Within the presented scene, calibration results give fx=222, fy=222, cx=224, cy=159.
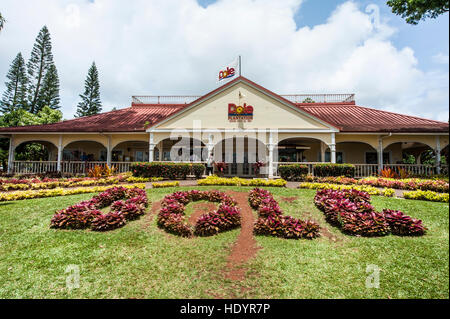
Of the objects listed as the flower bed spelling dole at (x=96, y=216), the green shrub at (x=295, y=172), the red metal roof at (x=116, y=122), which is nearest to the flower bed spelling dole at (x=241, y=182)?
the green shrub at (x=295, y=172)

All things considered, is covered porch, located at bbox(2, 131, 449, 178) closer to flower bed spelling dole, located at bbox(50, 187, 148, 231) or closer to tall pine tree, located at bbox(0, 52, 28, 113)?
flower bed spelling dole, located at bbox(50, 187, 148, 231)

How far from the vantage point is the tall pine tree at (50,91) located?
36.8 meters

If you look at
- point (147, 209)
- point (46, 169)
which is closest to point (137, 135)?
point (46, 169)

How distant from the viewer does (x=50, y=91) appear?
3747 cm

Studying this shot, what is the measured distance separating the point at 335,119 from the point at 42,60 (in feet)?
150

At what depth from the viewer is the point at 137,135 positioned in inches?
658

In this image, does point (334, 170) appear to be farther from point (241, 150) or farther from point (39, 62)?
point (39, 62)

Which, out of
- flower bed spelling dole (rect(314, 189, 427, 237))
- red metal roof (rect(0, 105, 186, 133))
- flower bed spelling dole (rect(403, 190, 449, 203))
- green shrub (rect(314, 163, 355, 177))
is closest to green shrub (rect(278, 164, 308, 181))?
green shrub (rect(314, 163, 355, 177))

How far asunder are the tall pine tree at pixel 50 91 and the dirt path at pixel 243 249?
43888 millimetres

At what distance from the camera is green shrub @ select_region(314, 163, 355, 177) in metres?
12.4

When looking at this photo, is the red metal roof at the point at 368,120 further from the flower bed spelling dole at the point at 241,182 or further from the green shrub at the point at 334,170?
the flower bed spelling dole at the point at 241,182

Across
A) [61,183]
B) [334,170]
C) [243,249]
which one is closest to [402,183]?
[334,170]
